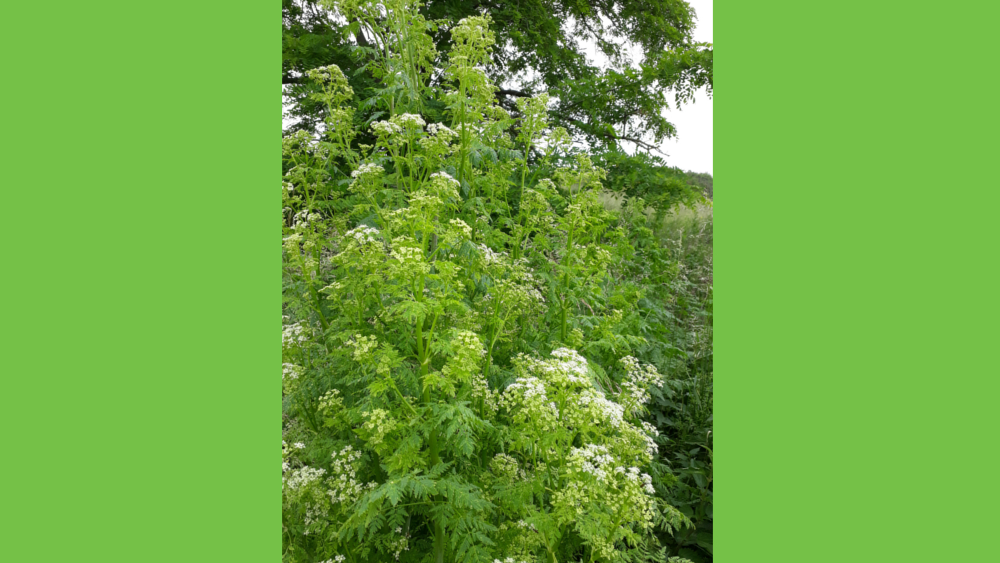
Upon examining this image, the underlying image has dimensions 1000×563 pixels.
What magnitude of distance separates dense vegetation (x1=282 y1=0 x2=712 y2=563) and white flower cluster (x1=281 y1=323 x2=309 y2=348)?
12 millimetres

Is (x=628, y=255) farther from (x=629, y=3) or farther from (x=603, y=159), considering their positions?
(x=629, y=3)

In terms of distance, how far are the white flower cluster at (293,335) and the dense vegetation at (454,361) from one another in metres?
0.01

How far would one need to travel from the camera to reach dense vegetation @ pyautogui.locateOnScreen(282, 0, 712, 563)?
6.53 feet

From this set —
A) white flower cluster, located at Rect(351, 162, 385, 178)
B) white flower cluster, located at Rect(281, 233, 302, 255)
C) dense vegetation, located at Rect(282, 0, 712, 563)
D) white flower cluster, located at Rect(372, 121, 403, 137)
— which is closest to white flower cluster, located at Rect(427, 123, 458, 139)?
dense vegetation, located at Rect(282, 0, 712, 563)

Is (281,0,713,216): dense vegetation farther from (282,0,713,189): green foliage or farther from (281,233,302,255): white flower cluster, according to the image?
(281,233,302,255): white flower cluster

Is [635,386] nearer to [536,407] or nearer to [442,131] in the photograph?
[536,407]

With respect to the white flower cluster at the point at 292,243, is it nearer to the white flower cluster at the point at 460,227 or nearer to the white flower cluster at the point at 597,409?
the white flower cluster at the point at 460,227

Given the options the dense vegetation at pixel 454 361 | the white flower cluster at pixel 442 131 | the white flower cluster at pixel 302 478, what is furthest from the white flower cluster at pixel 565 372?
the white flower cluster at pixel 442 131

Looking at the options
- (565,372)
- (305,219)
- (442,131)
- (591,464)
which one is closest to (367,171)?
(442,131)

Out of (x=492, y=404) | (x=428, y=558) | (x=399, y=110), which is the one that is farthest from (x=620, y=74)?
(x=428, y=558)

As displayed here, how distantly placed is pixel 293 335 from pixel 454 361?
1139 millimetres

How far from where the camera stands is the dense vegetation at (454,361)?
6.53ft

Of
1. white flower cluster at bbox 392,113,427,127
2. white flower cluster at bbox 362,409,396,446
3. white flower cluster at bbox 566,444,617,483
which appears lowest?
white flower cluster at bbox 566,444,617,483

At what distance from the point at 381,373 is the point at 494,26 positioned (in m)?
3.45
